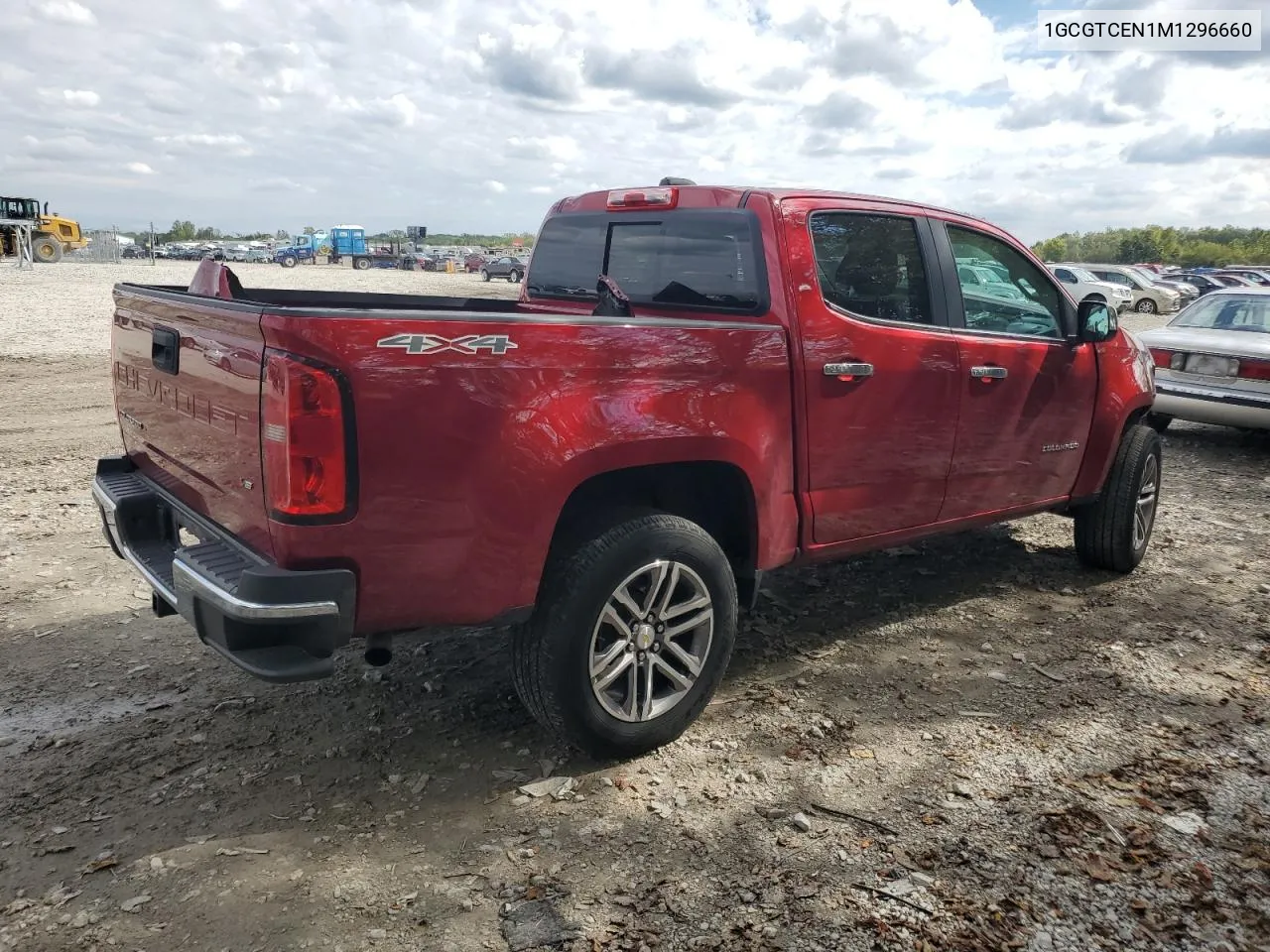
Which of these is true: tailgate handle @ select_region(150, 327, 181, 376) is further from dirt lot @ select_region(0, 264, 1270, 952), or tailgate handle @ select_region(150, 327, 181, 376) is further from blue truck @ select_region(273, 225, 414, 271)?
blue truck @ select_region(273, 225, 414, 271)

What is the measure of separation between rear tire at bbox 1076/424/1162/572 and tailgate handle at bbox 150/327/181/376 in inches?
184

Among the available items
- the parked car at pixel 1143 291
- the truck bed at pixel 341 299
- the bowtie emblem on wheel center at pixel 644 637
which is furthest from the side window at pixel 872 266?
the parked car at pixel 1143 291

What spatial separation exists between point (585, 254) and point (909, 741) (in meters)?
2.58

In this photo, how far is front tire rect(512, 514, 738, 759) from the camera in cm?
310

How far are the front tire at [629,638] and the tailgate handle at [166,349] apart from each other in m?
1.40

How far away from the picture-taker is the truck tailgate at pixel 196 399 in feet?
8.82

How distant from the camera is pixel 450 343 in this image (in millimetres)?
2668

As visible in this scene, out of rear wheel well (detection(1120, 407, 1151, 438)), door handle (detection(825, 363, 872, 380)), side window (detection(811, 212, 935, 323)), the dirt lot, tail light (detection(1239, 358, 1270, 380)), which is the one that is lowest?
the dirt lot

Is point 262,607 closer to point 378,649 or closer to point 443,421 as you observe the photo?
point 378,649

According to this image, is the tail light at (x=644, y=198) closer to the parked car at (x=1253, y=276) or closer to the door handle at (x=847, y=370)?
the door handle at (x=847, y=370)

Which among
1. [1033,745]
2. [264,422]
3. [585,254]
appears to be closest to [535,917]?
[264,422]

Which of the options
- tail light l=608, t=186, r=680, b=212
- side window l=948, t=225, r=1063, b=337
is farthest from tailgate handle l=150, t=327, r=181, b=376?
side window l=948, t=225, r=1063, b=337

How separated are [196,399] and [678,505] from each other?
170cm

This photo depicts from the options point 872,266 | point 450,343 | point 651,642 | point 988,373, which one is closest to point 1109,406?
point 988,373
